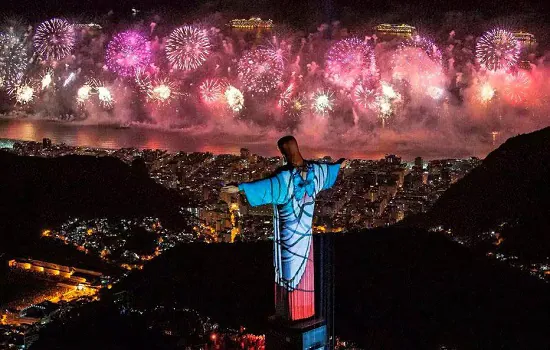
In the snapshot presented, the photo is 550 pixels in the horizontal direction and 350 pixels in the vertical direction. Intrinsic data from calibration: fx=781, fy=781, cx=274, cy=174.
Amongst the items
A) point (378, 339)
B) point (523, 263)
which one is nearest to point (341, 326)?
point (378, 339)

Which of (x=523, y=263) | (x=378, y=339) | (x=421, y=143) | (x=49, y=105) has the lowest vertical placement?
(x=378, y=339)

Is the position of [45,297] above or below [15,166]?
below

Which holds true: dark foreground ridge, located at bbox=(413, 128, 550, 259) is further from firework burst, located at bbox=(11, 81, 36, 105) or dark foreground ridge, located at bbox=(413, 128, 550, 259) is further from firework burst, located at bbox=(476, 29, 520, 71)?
firework burst, located at bbox=(11, 81, 36, 105)

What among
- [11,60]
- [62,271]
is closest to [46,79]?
[11,60]

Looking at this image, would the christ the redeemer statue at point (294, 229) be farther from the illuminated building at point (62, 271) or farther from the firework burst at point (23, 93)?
the firework burst at point (23, 93)

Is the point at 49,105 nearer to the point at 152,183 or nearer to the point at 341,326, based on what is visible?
the point at 152,183

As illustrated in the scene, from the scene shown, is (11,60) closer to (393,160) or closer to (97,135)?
(97,135)

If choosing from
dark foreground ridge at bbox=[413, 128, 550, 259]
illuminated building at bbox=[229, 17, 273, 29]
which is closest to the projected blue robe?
dark foreground ridge at bbox=[413, 128, 550, 259]
